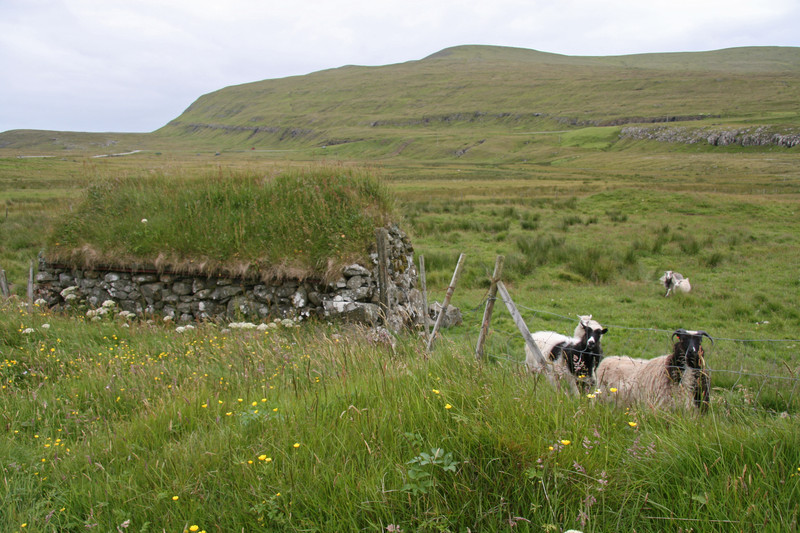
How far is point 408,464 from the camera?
8.91ft

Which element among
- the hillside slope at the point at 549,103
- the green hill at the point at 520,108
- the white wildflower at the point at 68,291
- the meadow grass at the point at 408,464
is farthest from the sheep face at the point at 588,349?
the hillside slope at the point at 549,103

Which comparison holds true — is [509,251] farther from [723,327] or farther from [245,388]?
[245,388]

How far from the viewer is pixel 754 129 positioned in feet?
275

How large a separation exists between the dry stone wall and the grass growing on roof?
0.30 metres

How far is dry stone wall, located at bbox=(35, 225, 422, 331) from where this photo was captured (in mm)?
8977

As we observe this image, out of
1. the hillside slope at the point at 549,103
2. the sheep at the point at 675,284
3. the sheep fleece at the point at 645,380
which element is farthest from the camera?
the hillside slope at the point at 549,103

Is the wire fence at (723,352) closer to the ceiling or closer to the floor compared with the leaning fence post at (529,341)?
closer to the floor

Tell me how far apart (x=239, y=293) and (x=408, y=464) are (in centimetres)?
779

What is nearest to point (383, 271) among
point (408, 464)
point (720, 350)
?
point (720, 350)

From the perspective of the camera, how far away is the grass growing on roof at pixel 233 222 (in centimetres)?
947

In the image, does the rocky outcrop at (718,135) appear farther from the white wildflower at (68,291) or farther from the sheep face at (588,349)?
the white wildflower at (68,291)

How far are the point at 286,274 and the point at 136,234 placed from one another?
383 centimetres

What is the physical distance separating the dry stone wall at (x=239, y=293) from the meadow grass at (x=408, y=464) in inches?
188

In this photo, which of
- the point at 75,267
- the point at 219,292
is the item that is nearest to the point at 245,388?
the point at 219,292
